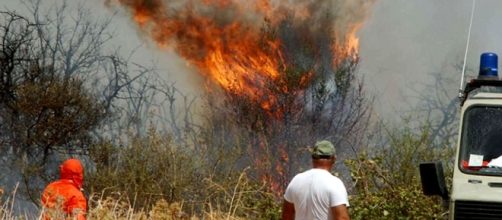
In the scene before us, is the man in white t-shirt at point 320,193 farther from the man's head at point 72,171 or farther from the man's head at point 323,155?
the man's head at point 72,171

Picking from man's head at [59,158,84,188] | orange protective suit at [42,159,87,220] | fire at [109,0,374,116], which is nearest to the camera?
orange protective suit at [42,159,87,220]

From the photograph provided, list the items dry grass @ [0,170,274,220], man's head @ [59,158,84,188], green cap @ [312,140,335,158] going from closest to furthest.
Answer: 1. green cap @ [312,140,335,158]
2. man's head @ [59,158,84,188]
3. dry grass @ [0,170,274,220]

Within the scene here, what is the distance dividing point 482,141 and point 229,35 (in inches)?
435

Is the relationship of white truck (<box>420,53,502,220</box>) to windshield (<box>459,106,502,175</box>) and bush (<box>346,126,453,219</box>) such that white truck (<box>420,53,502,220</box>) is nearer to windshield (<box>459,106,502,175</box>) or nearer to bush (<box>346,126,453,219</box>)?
windshield (<box>459,106,502,175</box>)

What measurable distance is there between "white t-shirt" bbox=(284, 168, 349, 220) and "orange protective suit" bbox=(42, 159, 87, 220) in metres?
2.08

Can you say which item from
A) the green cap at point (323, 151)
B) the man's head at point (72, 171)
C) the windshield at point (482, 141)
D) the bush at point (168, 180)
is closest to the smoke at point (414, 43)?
the bush at point (168, 180)

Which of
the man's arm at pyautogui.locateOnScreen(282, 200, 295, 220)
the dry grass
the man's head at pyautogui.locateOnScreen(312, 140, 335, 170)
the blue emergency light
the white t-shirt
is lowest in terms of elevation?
the dry grass

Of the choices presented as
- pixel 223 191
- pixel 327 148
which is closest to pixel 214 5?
pixel 223 191

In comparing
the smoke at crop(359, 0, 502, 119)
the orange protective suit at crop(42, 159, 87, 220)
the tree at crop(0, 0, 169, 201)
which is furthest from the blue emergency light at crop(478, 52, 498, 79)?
the tree at crop(0, 0, 169, 201)

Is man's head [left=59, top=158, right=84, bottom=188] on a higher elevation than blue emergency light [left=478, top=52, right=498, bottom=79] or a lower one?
lower

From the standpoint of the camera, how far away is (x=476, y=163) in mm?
8281

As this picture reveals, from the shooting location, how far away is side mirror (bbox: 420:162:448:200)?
7965mm

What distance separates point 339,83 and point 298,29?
4.41 feet

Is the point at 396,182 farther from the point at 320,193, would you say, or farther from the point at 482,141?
the point at 320,193
